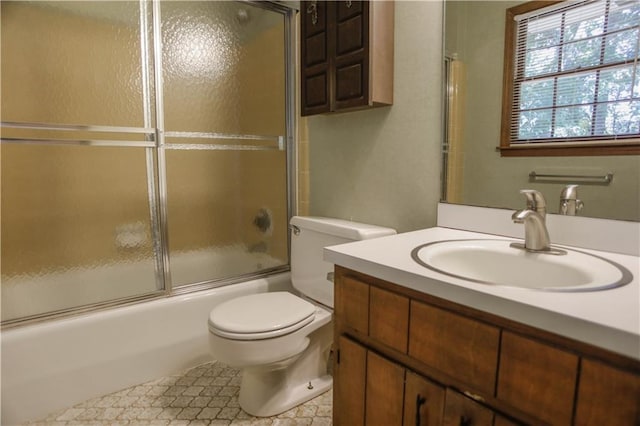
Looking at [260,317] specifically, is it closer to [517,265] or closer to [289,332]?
[289,332]

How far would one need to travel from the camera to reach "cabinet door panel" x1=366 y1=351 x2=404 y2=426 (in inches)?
34.3

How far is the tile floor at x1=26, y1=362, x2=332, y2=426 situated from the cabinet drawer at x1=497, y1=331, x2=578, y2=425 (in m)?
0.96

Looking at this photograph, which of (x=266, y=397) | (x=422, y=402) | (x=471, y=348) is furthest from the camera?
(x=266, y=397)

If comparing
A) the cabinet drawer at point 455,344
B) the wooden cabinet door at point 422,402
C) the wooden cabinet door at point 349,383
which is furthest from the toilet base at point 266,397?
the cabinet drawer at point 455,344

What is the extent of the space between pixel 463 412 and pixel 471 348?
140mm

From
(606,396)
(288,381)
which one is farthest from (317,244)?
(606,396)

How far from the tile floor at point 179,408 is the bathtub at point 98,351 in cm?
6

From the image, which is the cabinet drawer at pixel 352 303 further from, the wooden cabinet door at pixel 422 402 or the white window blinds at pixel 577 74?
the white window blinds at pixel 577 74

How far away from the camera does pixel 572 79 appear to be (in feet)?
3.43

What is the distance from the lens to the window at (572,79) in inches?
37.3

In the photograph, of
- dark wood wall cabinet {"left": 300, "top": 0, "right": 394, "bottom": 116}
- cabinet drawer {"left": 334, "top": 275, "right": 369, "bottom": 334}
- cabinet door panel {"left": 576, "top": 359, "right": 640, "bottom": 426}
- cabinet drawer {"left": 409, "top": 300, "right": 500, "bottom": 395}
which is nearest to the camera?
cabinet door panel {"left": 576, "top": 359, "right": 640, "bottom": 426}

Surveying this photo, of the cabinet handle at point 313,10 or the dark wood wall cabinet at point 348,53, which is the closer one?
the dark wood wall cabinet at point 348,53

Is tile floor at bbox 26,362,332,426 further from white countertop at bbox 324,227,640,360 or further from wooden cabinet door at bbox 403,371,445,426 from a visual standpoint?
white countertop at bbox 324,227,640,360

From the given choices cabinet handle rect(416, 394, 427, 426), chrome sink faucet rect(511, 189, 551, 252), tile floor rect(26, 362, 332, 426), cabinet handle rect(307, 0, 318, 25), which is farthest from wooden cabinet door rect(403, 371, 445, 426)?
cabinet handle rect(307, 0, 318, 25)
